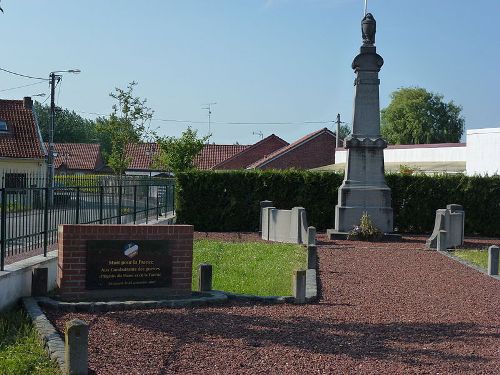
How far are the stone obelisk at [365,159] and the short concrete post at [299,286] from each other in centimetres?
1262

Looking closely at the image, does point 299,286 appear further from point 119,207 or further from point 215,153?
point 215,153

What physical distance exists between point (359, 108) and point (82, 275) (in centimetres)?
1431

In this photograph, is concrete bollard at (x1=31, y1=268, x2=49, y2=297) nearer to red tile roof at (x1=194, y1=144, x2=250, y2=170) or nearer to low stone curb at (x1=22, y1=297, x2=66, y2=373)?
low stone curb at (x1=22, y1=297, x2=66, y2=373)

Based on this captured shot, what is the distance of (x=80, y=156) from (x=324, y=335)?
81.1 m

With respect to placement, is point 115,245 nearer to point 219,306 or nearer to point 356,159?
point 219,306

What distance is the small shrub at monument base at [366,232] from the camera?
2231cm

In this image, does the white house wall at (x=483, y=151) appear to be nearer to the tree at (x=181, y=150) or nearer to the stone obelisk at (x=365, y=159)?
the stone obelisk at (x=365, y=159)

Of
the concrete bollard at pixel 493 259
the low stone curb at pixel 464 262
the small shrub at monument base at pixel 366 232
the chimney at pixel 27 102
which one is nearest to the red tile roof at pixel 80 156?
the chimney at pixel 27 102

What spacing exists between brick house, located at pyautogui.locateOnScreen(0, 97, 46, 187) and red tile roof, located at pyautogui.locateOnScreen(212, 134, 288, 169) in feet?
67.8

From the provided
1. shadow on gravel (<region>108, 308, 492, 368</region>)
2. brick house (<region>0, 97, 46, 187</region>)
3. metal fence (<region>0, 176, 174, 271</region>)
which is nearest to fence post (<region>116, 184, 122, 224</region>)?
metal fence (<region>0, 176, 174, 271</region>)

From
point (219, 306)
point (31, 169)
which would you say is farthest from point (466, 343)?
point (31, 169)

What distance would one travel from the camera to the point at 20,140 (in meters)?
44.9

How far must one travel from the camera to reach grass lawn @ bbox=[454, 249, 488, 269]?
55.2 feet

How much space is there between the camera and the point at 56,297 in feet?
33.1
